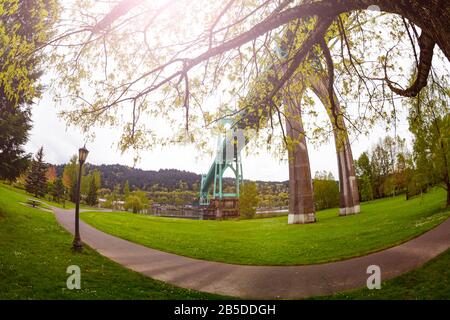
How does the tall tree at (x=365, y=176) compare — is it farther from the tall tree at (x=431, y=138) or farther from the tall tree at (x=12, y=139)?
the tall tree at (x=12, y=139)

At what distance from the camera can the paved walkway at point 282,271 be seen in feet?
19.2

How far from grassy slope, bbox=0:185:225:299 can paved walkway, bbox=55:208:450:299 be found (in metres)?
0.56

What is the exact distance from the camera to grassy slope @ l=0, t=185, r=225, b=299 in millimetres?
4930

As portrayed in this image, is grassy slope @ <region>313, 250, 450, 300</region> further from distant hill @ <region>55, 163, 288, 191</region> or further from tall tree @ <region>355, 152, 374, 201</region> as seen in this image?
tall tree @ <region>355, 152, 374, 201</region>

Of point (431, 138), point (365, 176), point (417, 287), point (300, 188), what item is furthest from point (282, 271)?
point (365, 176)

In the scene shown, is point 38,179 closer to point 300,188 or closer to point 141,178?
point 141,178

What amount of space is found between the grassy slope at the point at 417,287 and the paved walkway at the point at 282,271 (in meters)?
0.33

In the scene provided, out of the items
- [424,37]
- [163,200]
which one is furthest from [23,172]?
[424,37]

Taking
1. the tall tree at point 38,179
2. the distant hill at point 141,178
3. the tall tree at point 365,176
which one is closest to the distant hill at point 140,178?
the distant hill at point 141,178

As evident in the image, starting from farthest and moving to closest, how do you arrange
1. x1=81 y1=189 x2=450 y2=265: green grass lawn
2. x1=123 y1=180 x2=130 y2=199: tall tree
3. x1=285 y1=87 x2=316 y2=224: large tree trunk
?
x1=123 y1=180 x2=130 y2=199: tall tree
x1=285 y1=87 x2=316 y2=224: large tree trunk
x1=81 y1=189 x2=450 y2=265: green grass lawn

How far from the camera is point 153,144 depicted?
17.2ft

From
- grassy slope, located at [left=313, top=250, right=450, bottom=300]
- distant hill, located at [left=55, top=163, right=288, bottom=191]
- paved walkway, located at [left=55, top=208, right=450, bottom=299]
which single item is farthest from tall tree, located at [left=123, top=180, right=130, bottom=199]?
grassy slope, located at [left=313, top=250, right=450, bottom=300]

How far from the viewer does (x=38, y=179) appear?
87.6 ft

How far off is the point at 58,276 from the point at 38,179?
26.0 meters
